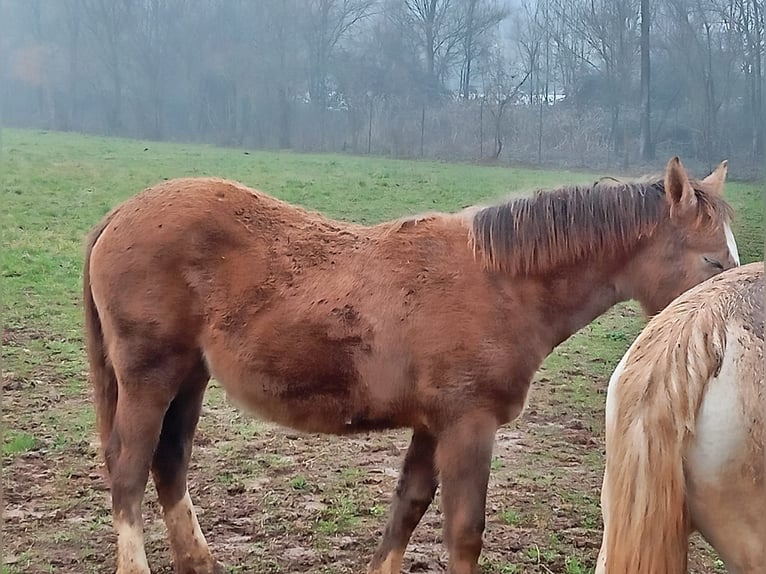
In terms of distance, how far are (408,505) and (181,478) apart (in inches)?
33.6

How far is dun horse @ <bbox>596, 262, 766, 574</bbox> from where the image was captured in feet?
4.42

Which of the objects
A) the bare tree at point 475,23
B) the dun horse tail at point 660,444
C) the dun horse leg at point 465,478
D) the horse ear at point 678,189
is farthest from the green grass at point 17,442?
the bare tree at point 475,23

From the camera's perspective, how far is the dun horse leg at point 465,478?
2.26 metres

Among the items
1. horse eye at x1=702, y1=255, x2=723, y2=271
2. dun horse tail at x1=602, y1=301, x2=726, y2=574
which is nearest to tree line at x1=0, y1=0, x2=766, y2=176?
horse eye at x1=702, y1=255, x2=723, y2=271

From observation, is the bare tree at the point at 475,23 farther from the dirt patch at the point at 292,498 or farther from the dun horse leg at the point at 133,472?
the dun horse leg at the point at 133,472

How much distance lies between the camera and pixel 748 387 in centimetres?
135

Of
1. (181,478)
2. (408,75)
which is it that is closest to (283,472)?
(181,478)

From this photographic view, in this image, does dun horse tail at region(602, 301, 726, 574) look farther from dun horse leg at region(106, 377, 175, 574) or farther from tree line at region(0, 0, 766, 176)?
tree line at region(0, 0, 766, 176)

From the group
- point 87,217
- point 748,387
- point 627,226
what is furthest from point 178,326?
point 87,217

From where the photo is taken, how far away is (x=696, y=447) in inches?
54.4

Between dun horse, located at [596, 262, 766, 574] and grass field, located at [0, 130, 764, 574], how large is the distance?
1365mm

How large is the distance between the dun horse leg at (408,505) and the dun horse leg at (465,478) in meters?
0.28

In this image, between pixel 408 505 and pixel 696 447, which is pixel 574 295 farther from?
pixel 696 447

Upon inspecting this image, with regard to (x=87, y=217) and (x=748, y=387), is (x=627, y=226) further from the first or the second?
(x=87, y=217)
